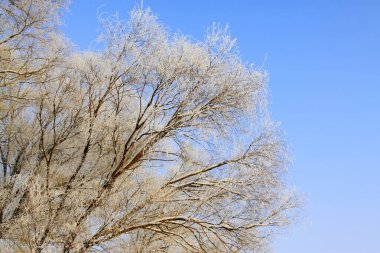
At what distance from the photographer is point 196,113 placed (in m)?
10.2

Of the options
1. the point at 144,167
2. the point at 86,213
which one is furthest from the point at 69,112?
the point at 86,213

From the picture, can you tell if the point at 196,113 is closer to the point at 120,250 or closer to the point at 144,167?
the point at 144,167

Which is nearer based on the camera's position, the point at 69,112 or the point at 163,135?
the point at 163,135

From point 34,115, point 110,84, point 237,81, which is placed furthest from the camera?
point 34,115

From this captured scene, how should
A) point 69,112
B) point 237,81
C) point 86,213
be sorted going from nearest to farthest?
point 86,213 → point 237,81 → point 69,112

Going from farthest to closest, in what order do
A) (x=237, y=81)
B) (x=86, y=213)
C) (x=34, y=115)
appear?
(x=34, y=115), (x=237, y=81), (x=86, y=213)

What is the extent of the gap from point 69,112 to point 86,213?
4.03 m

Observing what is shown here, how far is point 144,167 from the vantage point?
11328mm

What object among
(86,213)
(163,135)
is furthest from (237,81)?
(86,213)

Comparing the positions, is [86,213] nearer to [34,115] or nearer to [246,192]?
[246,192]

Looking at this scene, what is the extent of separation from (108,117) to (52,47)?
216cm

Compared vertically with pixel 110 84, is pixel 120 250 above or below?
below

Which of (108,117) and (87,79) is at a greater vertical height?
(87,79)

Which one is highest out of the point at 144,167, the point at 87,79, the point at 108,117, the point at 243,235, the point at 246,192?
the point at 87,79
